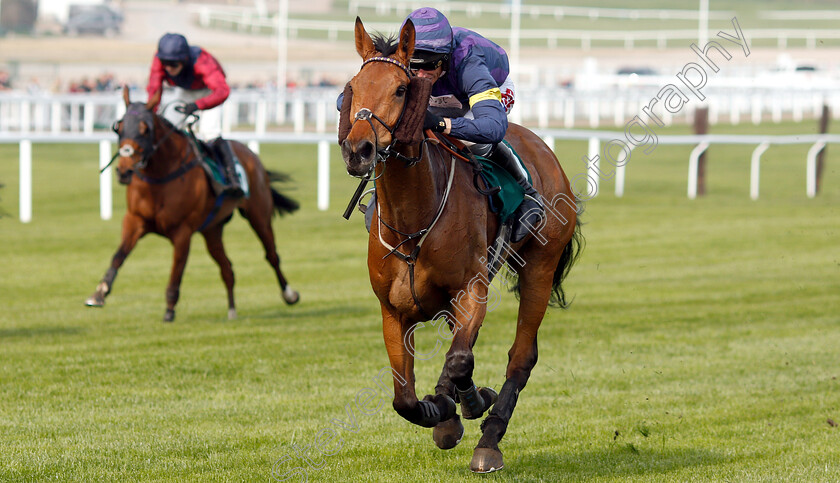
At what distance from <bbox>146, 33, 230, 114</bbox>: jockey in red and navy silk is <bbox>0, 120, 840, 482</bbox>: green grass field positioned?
1763mm

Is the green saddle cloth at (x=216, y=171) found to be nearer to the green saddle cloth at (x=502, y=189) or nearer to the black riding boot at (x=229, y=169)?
the black riding boot at (x=229, y=169)

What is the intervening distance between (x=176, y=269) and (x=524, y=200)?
4.67m

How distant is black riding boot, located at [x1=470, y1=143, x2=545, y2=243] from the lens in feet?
16.1

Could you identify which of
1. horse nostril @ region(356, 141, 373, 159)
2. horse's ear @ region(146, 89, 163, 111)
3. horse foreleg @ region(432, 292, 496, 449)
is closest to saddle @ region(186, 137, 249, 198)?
horse's ear @ region(146, 89, 163, 111)

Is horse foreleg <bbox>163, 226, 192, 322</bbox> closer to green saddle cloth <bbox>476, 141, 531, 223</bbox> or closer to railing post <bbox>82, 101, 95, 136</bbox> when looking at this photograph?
green saddle cloth <bbox>476, 141, 531, 223</bbox>

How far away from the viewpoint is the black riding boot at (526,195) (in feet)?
16.1

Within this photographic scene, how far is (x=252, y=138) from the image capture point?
15.4m

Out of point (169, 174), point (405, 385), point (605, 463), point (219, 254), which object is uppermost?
point (169, 174)

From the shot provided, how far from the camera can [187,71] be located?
368 inches

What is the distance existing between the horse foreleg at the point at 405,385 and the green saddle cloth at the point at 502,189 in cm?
67

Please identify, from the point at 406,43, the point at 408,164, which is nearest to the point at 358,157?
the point at 408,164

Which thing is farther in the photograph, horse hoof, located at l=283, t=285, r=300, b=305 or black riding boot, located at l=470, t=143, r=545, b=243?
horse hoof, located at l=283, t=285, r=300, b=305

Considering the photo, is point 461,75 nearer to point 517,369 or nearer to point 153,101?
point 517,369

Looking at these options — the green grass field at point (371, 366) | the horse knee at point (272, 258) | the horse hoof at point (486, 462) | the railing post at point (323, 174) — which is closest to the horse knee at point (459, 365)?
the horse hoof at point (486, 462)
